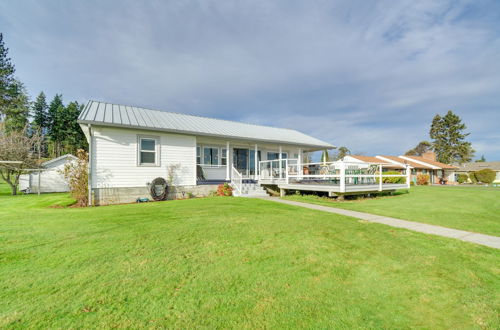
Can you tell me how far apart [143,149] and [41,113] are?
4870cm

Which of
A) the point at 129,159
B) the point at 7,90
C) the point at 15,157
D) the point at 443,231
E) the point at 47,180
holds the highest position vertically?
the point at 7,90

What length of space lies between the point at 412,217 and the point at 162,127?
11.1 meters

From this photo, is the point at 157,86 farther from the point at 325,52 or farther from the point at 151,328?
the point at 151,328

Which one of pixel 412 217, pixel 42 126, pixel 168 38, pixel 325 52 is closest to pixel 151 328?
pixel 412 217

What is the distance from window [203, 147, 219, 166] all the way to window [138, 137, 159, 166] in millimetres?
3795

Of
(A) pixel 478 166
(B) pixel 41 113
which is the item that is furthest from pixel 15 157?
(A) pixel 478 166

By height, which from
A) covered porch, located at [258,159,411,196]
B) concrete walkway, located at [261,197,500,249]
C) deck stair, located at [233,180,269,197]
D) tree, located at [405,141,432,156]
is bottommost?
concrete walkway, located at [261,197,500,249]

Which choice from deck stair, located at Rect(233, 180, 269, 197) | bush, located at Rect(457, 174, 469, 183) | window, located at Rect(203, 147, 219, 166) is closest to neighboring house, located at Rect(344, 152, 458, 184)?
bush, located at Rect(457, 174, 469, 183)

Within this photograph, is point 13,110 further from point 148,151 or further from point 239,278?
point 239,278

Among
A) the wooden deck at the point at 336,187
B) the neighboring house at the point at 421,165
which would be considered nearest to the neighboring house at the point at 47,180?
the wooden deck at the point at 336,187

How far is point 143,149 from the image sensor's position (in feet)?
36.4

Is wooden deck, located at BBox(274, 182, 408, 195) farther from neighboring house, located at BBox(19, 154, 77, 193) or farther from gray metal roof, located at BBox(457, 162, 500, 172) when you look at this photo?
gray metal roof, located at BBox(457, 162, 500, 172)

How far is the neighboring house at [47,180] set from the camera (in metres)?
17.7

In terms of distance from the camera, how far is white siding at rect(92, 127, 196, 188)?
10.0m
